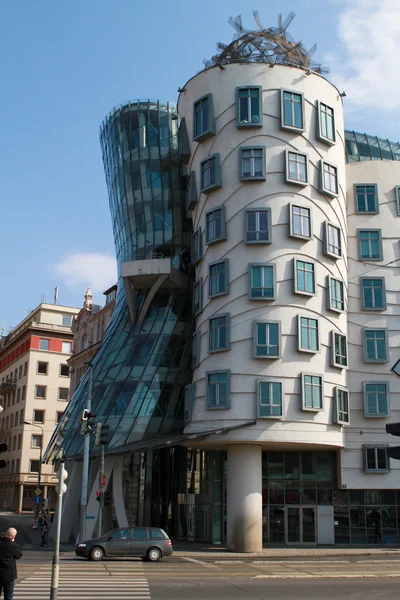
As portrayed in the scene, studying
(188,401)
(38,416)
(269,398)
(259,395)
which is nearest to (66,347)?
(38,416)

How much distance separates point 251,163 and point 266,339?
1067cm

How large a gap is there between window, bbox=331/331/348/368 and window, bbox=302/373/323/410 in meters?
1.79

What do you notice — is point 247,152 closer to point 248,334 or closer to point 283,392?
point 248,334

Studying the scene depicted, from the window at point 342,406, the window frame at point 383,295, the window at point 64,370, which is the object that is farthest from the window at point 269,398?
Result: the window at point 64,370

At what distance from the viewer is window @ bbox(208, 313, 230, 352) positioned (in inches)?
1570

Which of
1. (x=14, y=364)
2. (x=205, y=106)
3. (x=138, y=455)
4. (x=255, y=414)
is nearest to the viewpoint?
(x=255, y=414)

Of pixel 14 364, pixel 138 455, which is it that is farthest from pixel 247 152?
pixel 14 364

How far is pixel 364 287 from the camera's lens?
45125 mm

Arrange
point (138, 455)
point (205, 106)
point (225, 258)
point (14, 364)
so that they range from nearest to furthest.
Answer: point (225, 258), point (205, 106), point (138, 455), point (14, 364)

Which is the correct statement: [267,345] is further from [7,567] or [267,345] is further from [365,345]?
[7,567]

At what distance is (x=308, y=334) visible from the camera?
39844mm

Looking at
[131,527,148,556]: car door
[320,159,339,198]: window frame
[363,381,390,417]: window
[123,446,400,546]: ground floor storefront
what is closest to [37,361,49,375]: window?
[123,446,400,546]: ground floor storefront

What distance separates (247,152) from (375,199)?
1018cm

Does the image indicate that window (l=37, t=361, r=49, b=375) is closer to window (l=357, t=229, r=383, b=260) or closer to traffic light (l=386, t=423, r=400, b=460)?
window (l=357, t=229, r=383, b=260)
